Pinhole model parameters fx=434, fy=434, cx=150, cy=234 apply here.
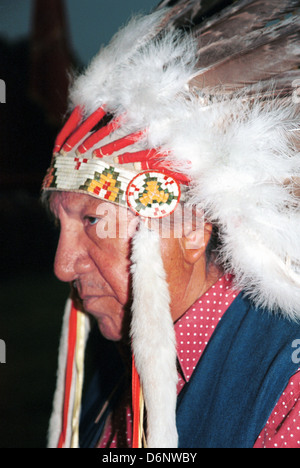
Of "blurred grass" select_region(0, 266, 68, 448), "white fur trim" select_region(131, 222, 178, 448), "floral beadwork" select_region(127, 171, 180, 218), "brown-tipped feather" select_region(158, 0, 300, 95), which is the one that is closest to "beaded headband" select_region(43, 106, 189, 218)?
"floral beadwork" select_region(127, 171, 180, 218)

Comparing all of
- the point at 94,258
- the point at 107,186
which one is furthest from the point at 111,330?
the point at 107,186

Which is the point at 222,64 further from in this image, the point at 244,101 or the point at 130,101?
the point at 130,101

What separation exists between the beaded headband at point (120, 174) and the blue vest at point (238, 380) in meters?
0.45

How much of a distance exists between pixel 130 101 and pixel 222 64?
0.32 meters

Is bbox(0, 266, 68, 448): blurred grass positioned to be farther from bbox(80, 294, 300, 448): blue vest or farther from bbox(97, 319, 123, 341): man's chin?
bbox(80, 294, 300, 448): blue vest

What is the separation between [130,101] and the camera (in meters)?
1.37

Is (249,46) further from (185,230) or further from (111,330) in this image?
Answer: (111,330)

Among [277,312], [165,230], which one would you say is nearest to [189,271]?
[165,230]

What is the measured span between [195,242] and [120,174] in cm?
35

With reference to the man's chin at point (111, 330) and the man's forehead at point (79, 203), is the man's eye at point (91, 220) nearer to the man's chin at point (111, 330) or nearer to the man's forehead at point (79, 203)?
the man's forehead at point (79, 203)

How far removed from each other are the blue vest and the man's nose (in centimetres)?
52

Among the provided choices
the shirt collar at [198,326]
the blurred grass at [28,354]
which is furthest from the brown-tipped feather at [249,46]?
the blurred grass at [28,354]

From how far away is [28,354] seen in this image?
5.30m

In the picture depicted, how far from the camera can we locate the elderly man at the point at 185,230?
1258 mm
